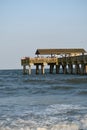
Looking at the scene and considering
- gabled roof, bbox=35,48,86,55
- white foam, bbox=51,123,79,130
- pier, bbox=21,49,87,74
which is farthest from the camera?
gabled roof, bbox=35,48,86,55

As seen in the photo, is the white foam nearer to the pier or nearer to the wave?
the wave

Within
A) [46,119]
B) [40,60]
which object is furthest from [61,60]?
[46,119]

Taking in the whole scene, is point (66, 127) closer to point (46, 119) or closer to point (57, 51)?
point (46, 119)

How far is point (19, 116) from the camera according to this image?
16.3 meters

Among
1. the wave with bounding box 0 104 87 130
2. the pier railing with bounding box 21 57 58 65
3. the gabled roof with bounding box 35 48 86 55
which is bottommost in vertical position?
the wave with bounding box 0 104 87 130

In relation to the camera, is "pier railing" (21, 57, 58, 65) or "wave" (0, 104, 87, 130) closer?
"wave" (0, 104, 87, 130)

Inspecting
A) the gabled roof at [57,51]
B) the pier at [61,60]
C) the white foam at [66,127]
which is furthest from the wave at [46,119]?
the gabled roof at [57,51]

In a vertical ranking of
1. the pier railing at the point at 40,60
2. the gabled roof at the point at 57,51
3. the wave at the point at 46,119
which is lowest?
the wave at the point at 46,119

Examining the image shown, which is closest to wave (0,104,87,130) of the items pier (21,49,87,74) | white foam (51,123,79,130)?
white foam (51,123,79,130)

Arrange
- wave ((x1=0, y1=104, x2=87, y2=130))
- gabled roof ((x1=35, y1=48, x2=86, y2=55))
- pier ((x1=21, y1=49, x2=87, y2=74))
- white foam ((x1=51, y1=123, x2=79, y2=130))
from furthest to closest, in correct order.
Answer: gabled roof ((x1=35, y1=48, x2=86, y2=55)) → pier ((x1=21, y1=49, x2=87, y2=74)) → wave ((x1=0, y1=104, x2=87, y2=130)) → white foam ((x1=51, y1=123, x2=79, y2=130))

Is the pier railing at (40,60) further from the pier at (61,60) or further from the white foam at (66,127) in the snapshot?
the white foam at (66,127)

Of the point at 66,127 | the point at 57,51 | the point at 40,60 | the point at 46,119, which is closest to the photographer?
the point at 66,127

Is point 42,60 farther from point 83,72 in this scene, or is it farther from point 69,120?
point 69,120

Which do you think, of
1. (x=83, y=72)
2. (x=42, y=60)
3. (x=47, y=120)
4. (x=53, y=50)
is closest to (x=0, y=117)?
(x=47, y=120)
